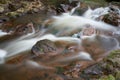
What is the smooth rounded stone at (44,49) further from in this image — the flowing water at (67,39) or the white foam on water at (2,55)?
the white foam on water at (2,55)

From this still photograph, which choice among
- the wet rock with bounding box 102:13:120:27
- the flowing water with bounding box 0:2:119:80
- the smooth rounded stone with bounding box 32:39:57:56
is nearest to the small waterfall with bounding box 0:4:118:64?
the flowing water with bounding box 0:2:119:80

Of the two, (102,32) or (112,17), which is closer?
(102,32)

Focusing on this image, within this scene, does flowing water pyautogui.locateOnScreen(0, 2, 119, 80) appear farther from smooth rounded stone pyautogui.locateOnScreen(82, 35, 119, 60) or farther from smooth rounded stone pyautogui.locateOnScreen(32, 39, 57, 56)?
smooth rounded stone pyautogui.locateOnScreen(32, 39, 57, 56)

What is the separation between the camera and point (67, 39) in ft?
35.3

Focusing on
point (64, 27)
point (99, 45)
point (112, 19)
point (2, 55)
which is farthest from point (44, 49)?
point (112, 19)

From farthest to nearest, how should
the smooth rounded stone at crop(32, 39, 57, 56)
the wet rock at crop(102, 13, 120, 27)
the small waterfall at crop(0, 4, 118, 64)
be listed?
the wet rock at crop(102, 13, 120, 27) < the small waterfall at crop(0, 4, 118, 64) < the smooth rounded stone at crop(32, 39, 57, 56)

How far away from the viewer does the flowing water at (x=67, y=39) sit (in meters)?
8.96

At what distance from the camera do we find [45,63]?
8625mm

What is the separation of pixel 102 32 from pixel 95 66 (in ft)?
13.6

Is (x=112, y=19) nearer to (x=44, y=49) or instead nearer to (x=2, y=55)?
(x=44, y=49)

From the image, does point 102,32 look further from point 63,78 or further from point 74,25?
point 63,78

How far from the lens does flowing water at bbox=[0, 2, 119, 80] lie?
896 centimetres

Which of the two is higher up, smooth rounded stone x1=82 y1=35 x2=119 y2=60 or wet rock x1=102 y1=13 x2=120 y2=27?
wet rock x1=102 y1=13 x2=120 y2=27

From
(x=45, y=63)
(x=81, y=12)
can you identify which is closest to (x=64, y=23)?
(x=81, y=12)
